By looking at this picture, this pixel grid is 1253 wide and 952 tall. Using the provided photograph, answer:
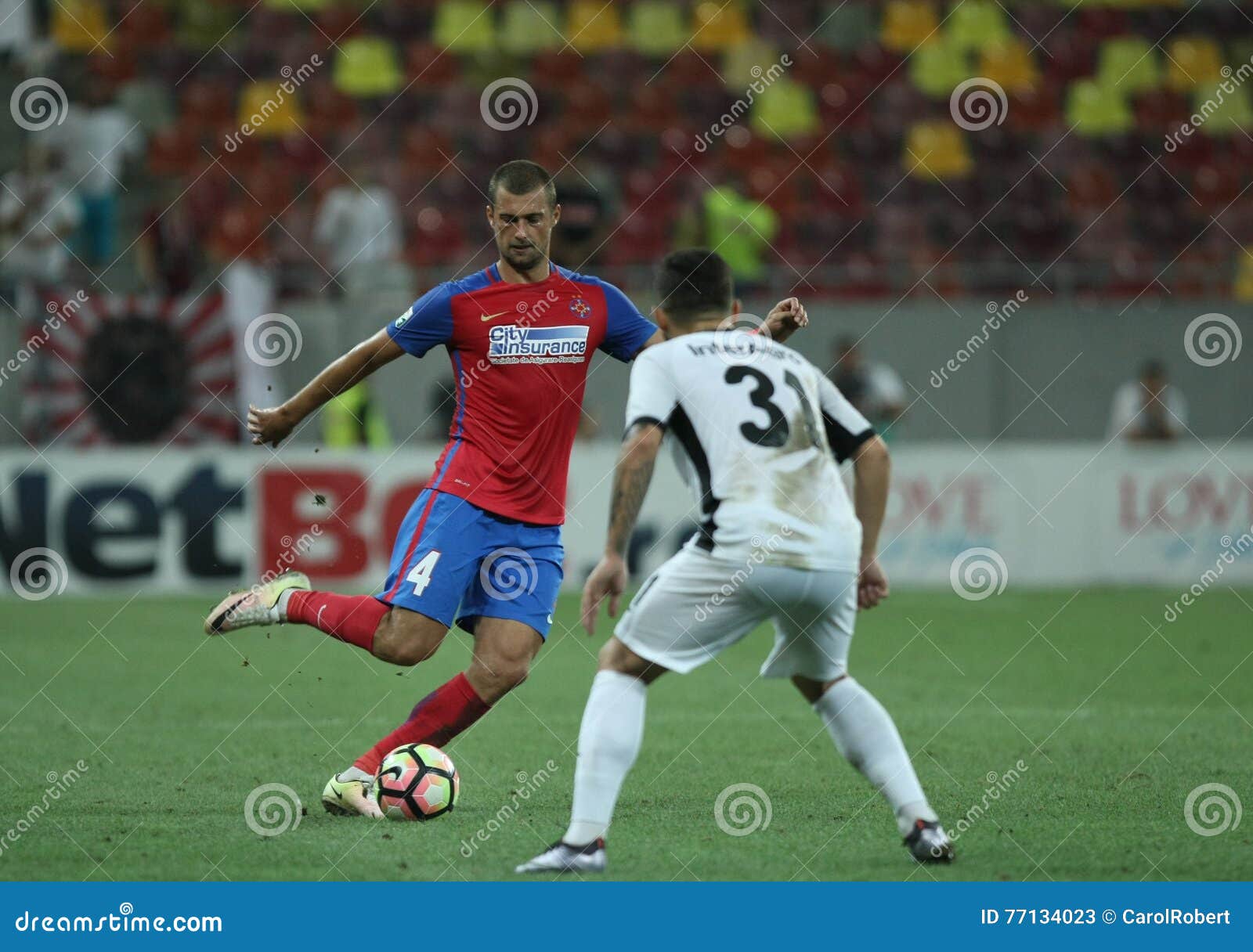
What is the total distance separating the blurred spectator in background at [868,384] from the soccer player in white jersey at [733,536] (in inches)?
449

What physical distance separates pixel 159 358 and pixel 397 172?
451 centimetres

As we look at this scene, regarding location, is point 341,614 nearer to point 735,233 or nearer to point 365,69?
point 735,233

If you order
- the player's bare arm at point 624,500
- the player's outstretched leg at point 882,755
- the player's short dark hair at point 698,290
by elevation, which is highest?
the player's short dark hair at point 698,290

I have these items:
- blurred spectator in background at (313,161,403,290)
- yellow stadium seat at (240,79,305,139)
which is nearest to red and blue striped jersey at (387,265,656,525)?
blurred spectator in background at (313,161,403,290)

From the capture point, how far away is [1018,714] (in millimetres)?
9820

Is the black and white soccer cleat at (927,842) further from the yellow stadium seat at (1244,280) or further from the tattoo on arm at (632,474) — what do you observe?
the yellow stadium seat at (1244,280)

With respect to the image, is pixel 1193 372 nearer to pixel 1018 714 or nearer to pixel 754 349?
pixel 1018 714

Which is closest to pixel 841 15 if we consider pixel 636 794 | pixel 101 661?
pixel 101 661

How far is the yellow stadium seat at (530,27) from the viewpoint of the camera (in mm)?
22688

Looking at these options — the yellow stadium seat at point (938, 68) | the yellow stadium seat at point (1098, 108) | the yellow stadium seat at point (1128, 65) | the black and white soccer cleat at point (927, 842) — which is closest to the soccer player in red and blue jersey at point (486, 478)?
the black and white soccer cleat at point (927, 842)

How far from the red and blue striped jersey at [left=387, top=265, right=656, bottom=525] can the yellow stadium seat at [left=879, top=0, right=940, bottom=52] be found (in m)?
17.9

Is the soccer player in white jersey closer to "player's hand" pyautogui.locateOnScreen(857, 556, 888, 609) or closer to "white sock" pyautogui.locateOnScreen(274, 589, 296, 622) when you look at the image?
"player's hand" pyautogui.locateOnScreen(857, 556, 888, 609)

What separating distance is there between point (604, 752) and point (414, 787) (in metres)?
1.51

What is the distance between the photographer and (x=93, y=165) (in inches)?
706
